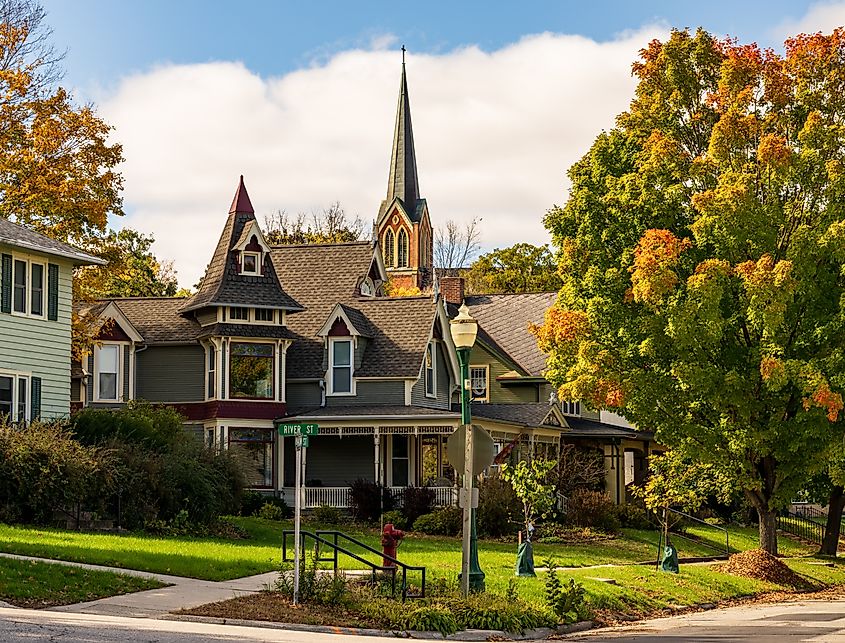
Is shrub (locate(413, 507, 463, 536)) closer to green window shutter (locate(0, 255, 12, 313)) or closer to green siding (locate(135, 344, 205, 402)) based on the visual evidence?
green siding (locate(135, 344, 205, 402))

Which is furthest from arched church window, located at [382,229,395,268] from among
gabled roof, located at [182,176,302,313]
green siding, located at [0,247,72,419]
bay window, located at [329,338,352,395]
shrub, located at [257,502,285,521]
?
green siding, located at [0,247,72,419]

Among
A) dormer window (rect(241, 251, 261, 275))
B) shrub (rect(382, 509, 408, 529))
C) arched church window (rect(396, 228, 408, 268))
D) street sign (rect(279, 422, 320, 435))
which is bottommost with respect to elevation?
shrub (rect(382, 509, 408, 529))

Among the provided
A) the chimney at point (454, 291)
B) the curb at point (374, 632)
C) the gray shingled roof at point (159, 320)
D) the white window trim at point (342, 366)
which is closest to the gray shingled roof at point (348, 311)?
the white window trim at point (342, 366)

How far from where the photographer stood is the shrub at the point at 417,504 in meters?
39.8

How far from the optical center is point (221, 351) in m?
44.6

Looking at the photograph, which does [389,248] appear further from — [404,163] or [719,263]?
[719,263]

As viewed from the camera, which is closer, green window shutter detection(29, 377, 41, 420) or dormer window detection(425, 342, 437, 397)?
green window shutter detection(29, 377, 41, 420)

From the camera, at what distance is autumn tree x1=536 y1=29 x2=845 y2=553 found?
29688 millimetres

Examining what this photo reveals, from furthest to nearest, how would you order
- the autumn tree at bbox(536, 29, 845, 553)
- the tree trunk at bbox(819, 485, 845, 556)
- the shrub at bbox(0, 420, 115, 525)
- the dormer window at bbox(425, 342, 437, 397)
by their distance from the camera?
the dormer window at bbox(425, 342, 437, 397)
the tree trunk at bbox(819, 485, 845, 556)
the autumn tree at bbox(536, 29, 845, 553)
the shrub at bbox(0, 420, 115, 525)

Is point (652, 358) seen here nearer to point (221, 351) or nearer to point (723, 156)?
point (723, 156)

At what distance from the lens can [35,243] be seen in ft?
112

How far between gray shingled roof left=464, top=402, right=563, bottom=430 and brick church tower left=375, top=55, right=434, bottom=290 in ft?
159

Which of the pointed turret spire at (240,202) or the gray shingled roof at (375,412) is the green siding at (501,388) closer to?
the gray shingled roof at (375,412)

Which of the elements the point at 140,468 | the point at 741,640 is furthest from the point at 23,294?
the point at 741,640
